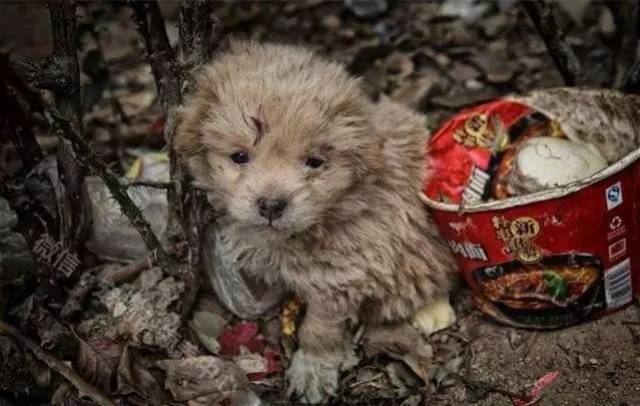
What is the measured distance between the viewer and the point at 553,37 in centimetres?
379

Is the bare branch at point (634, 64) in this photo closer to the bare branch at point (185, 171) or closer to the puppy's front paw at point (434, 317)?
the puppy's front paw at point (434, 317)

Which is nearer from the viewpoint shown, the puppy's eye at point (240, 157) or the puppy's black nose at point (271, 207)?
the puppy's black nose at point (271, 207)

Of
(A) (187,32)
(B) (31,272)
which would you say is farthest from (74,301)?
(A) (187,32)

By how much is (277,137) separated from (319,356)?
117 cm

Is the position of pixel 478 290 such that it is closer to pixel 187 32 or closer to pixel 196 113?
pixel 196 113

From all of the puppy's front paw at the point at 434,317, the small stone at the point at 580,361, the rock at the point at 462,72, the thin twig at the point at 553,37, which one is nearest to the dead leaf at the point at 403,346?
the puppy's front paw at the point at 434,317

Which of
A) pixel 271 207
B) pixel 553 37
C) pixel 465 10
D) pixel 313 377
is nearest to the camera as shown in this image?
pixel 271 207

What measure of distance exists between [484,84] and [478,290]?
2042 millimetres

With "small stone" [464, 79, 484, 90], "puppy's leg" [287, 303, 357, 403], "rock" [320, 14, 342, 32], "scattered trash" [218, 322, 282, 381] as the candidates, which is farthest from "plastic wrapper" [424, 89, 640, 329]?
"rock" [320, 14, 342, 32]

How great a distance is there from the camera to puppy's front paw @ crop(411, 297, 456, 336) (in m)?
3.49

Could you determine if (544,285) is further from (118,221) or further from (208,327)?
(118,221)

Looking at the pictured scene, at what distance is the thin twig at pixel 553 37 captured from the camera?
146 inches

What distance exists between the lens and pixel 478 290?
3.39 m

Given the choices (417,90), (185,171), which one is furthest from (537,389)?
(417,90)
